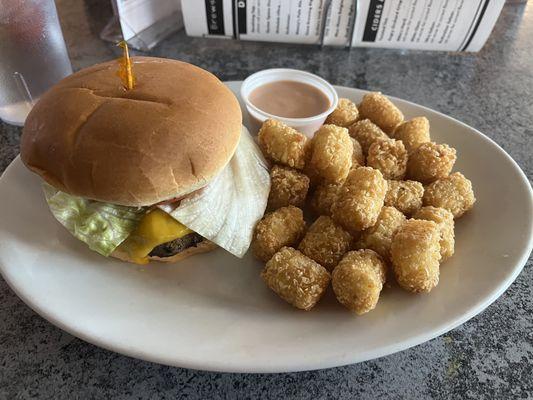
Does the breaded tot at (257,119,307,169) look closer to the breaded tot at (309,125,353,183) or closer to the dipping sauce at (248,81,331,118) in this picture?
the breaded tot at (309,125,353,183)

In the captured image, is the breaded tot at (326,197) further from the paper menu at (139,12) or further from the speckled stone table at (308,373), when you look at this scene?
the paper menu at (139,12)

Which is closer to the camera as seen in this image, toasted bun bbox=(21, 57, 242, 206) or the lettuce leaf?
toasted bun bbox=(21, 57, 242, 206)

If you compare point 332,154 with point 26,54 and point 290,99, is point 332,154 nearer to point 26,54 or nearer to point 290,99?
point 290,99

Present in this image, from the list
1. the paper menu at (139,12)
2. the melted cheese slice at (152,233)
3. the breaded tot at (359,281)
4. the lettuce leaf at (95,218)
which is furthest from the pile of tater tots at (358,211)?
the paper menu at (139,12)

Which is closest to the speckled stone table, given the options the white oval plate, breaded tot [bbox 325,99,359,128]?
the white oval plate

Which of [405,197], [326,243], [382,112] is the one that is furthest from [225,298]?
[382,112]

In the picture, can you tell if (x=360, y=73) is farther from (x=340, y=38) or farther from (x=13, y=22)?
(x=13, y=22)

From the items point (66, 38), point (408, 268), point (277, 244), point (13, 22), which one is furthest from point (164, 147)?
point (66, 38)
